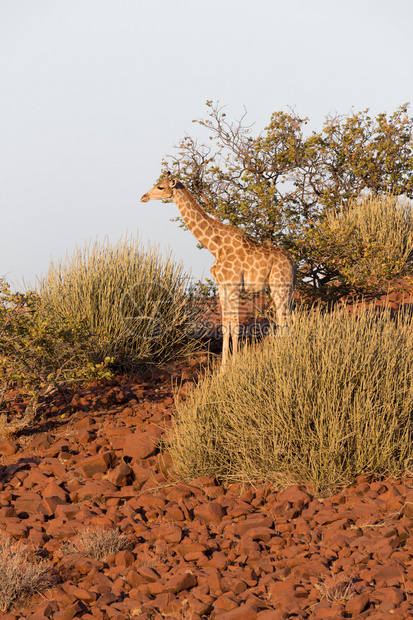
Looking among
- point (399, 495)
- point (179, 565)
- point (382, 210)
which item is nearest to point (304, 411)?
point (399, 495)

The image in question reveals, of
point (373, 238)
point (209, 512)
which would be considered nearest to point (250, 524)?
point (209, 512)

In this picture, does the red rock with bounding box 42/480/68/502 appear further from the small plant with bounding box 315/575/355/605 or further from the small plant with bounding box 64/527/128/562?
the small plant with bounding box 315/575/355/605

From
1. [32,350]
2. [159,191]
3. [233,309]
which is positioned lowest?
[32,350]

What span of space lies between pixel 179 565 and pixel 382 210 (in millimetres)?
11296

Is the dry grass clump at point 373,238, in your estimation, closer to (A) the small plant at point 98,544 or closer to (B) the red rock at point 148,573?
(A) the small plant at point 98,544

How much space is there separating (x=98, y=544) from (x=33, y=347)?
127 inches

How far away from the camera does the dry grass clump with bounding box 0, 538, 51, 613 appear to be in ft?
12.7

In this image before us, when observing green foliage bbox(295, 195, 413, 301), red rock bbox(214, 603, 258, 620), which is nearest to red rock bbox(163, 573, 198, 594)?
red rock bbox(214, 603, 258, 620)

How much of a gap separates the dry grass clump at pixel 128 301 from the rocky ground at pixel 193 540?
110 inches

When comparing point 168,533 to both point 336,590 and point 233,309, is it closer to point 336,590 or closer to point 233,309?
point 336,590

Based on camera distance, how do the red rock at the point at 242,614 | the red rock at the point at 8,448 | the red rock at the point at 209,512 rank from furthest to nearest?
the red rock at the point at 8,448
the red rock at the point at 209,512
the red rock at the point at 242,614

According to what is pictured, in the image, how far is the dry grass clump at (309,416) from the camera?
507cm

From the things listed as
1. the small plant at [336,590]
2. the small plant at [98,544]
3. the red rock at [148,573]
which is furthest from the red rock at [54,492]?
the small plant at [336,590]

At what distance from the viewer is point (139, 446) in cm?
609
